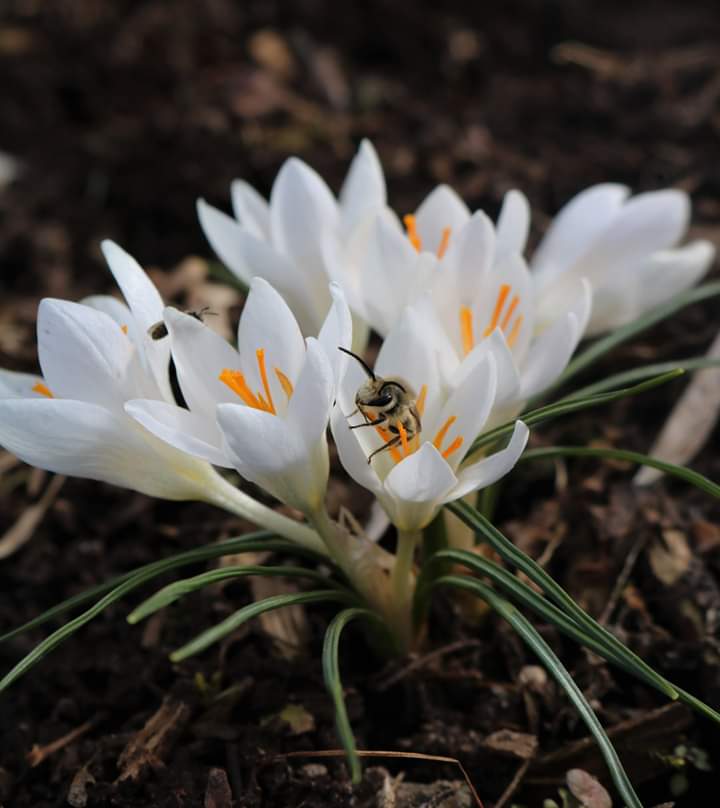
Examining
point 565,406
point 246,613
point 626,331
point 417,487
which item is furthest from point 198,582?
point 626,331

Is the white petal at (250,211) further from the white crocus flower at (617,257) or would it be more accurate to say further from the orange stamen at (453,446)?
the orange stamen at (453,446)

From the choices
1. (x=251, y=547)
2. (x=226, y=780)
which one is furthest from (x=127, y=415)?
(x=226, y=780)

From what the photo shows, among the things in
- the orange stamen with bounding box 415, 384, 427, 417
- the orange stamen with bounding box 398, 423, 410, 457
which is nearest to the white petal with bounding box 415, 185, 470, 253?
the orange stamen with bounding box 415, 384, 427, 417

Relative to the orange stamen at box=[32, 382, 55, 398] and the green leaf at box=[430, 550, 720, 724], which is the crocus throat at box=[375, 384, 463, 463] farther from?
the orange stamen at box=[32, 382, 55, 398]

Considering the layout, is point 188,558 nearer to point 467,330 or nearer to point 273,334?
point 273,334

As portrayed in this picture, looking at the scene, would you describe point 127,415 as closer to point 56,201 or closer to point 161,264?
point 161,264

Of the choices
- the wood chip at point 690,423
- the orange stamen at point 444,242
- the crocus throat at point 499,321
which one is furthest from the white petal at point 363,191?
the wood chip at point 690,423

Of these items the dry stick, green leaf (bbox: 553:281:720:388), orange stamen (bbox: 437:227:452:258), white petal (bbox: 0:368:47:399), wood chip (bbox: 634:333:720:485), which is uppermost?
white petal (bbox: 0:368:47:399)
